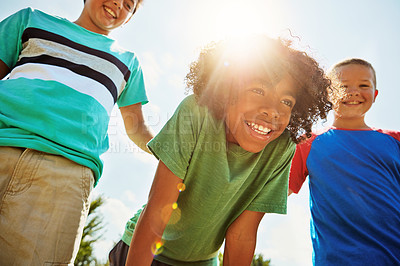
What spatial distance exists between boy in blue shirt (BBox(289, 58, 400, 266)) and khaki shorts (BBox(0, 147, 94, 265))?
186 centimetres

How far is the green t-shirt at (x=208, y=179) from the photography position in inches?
71.1

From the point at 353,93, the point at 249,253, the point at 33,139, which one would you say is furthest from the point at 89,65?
the point at 353,93

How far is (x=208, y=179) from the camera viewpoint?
1909 millimetres

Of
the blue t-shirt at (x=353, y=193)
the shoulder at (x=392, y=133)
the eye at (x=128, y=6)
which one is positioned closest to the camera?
the blue t-shirt at (x=353, y=193)

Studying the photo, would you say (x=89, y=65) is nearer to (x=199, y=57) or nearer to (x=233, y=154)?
(x=199, y=57)

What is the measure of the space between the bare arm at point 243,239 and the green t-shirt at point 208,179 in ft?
0.21

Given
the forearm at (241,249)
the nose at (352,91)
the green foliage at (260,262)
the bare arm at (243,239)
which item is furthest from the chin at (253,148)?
the green foliage at (260,262)

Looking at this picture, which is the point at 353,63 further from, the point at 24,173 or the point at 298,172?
the point at 24,173

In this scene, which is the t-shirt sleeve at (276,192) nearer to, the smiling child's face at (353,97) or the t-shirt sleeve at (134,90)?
the t-shirt sleeve at (134,90)

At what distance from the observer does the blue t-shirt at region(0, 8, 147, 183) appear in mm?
1568

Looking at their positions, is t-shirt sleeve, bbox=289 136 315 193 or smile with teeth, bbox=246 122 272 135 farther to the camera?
t-shirt sleeve, bbox=289 136 315 193

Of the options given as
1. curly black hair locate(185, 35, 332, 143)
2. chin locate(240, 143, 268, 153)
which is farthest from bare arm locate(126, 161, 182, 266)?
curly black hair locate(185, 35, 332, 143)

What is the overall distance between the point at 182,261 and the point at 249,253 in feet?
1.55

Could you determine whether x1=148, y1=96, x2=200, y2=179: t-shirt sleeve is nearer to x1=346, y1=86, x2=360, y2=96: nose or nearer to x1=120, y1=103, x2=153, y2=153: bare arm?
x1=120, y1=103, x2=153, y2=153: bare arm
